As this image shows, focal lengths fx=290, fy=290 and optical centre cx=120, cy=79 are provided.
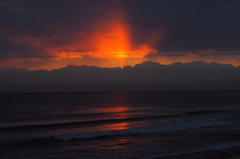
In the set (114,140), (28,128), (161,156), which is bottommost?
(161,156)

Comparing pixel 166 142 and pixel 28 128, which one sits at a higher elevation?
pixel 28 128

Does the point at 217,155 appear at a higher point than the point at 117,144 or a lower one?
lower

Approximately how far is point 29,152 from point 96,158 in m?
4.49

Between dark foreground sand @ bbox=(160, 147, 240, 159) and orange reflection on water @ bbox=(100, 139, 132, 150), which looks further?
orange reflection on water @ bbox=(100, 139, 132, 150)

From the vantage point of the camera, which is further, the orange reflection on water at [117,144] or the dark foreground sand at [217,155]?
the orange reflection on water at [117,144]

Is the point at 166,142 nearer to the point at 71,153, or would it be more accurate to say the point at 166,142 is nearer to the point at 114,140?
the point at 114,140

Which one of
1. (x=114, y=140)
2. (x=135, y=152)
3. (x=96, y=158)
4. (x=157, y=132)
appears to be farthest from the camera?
(x=157, y=132)

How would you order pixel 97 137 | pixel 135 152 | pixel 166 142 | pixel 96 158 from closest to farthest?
pixel 96 158
pixel 135 152
pixel 166 142
pixel 97 137

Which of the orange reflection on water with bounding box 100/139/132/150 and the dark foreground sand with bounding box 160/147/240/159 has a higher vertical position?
the orange reflection on water with bounding box 100/139/132/150

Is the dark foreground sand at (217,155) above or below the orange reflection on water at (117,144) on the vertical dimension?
below

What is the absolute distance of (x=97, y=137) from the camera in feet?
74.0

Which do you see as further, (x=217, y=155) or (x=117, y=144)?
(x=117, y=144)

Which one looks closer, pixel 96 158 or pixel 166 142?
pixel 96 158

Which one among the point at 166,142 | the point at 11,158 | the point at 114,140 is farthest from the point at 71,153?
the point at 166,142
